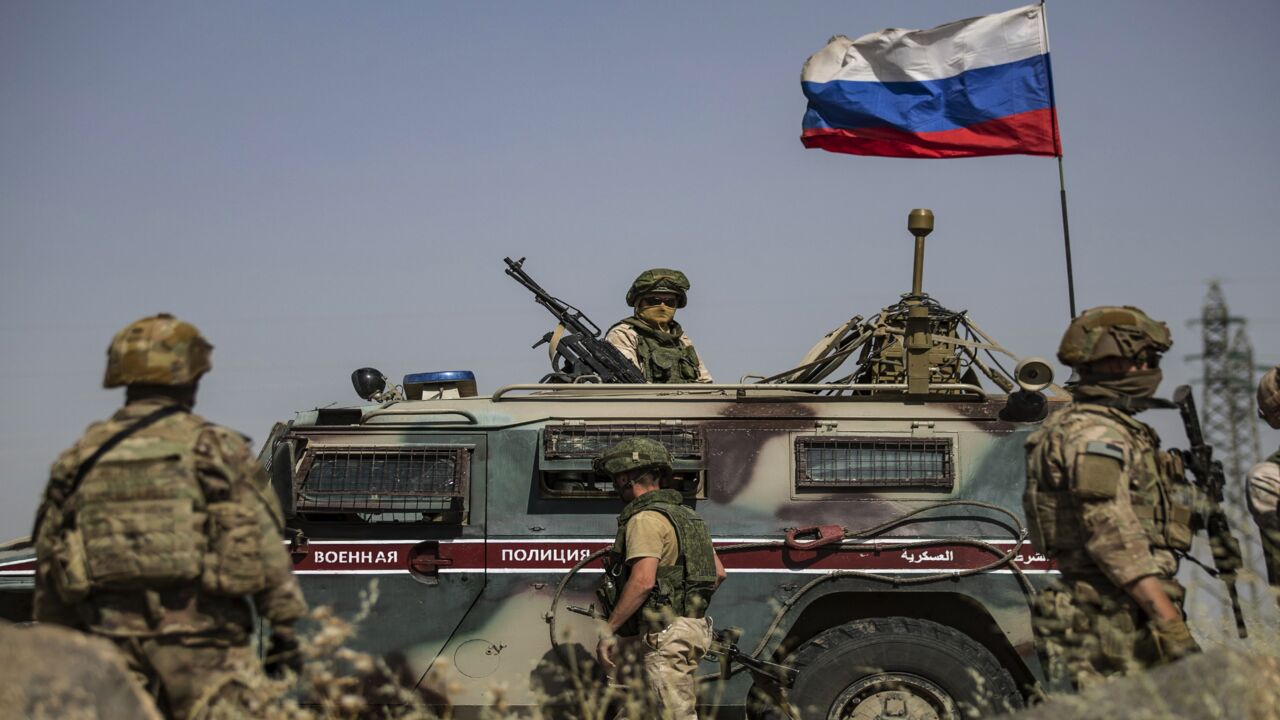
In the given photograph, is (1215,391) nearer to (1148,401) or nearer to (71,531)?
(1148,401)

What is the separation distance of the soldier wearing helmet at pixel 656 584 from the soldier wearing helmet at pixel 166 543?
192 cm

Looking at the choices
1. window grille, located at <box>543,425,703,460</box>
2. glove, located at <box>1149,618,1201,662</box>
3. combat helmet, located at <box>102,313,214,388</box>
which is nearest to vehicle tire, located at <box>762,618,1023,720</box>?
window grille, located at <box>543,425,703,460</box>

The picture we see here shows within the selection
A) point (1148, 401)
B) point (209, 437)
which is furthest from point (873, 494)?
point (209, 437)

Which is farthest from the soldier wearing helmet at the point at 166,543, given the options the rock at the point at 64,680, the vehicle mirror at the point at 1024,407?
the vehicle mirror at the point at 1024,407

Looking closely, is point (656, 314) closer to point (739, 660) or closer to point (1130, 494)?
point (739, 660)

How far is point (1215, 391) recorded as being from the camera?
22281mm

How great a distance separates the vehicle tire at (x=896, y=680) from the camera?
21.6 ft

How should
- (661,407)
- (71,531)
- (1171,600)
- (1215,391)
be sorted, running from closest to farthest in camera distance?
1. (71,531)
2. (1171,600)
3. (661,407)
4. (1215,391)

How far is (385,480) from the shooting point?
6801mm

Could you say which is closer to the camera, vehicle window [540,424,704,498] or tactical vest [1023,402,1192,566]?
tactical vest [1023,402,1192,566]

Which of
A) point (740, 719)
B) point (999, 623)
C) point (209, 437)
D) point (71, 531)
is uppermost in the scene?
point (209, 437)

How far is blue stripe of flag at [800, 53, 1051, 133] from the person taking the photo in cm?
923

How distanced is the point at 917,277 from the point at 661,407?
1792 millimetres

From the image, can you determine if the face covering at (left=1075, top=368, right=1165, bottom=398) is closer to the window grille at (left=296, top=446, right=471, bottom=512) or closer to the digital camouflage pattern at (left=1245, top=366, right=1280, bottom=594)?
the digital camouflage pattern at (left=1245, top=366, right=1280, bottom=594)
